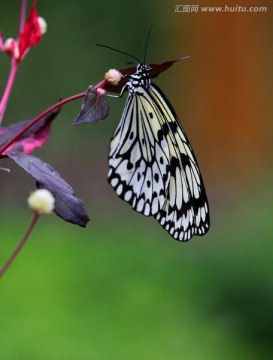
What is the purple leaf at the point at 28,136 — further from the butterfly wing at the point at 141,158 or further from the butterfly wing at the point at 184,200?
the butterfly wing at the point at 184,200

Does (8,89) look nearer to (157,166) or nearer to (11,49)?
(11,49)

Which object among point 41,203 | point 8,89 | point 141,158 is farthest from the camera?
point 141,158

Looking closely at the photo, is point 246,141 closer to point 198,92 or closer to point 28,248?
point 198,92

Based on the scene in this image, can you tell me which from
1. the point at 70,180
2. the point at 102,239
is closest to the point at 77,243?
the point at 102,239

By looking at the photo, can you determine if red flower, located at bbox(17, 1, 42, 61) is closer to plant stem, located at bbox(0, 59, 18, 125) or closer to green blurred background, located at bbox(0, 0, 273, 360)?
plant stem, located at bbox(0, 59, 18, 125)

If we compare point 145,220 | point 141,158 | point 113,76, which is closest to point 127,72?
point 113,76

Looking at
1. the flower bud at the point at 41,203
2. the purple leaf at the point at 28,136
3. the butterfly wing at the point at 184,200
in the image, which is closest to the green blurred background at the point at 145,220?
the butterfly wing at the point at 184,200
